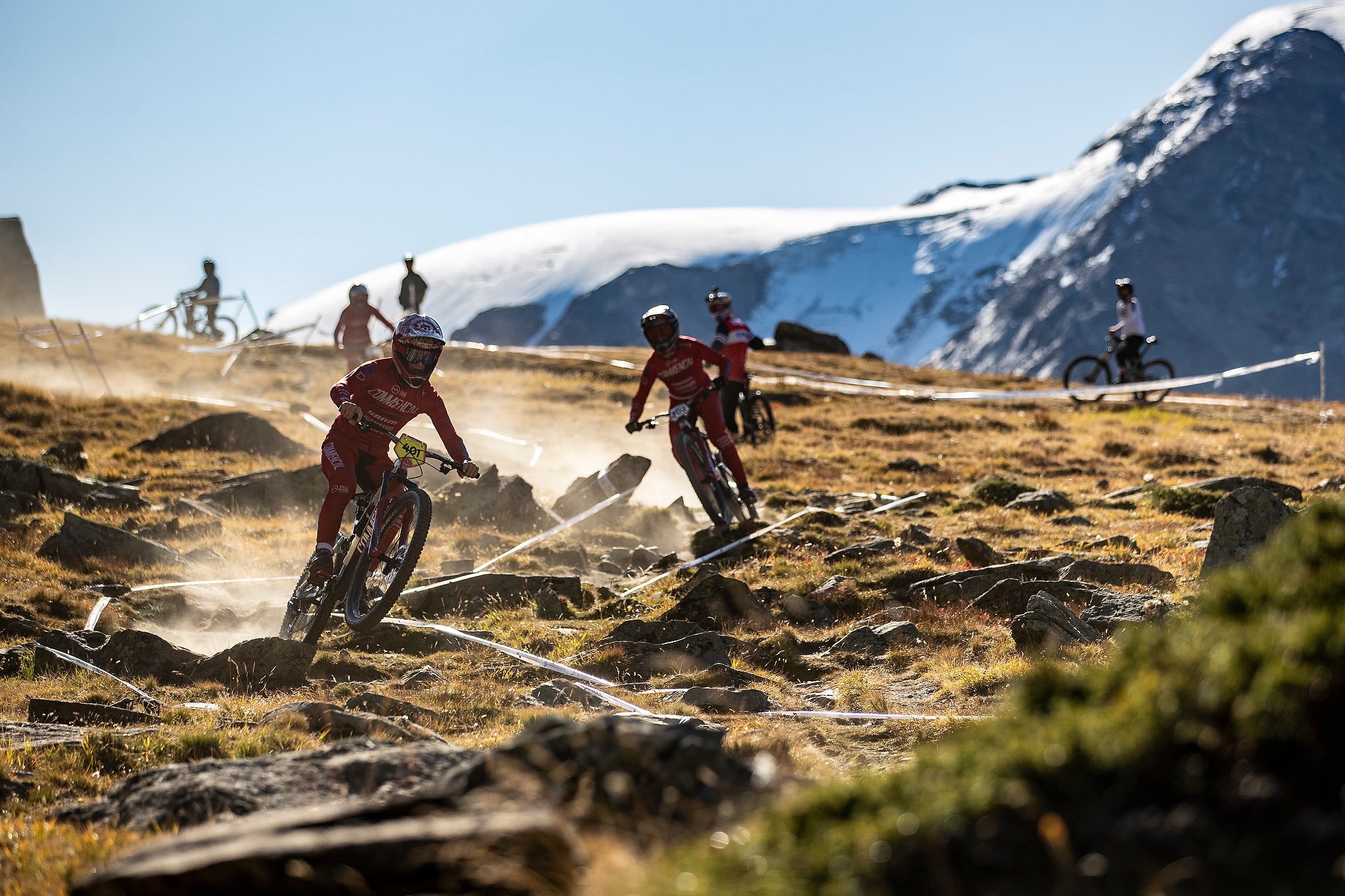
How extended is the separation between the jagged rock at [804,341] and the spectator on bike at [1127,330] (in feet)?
97.3

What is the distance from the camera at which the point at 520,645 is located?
10602 mm

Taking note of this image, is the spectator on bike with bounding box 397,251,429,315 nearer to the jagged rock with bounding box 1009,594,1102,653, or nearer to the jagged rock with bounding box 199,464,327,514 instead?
the jagged rock with bounding box 199,464,327,514

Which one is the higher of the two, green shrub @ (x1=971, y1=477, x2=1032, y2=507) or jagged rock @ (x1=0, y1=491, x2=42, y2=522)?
jagged rock @ (x1=0, y1=491, x2=42, y2=522)

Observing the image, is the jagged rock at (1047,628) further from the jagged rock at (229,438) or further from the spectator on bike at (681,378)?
the jagged rock at (229,438)

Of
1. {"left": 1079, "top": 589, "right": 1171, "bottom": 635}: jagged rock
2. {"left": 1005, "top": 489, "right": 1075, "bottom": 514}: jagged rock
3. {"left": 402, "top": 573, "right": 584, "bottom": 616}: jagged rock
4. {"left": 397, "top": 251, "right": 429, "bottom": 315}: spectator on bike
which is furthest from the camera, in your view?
{"left": 397, "top": 251, "right": 429, "bottom": 315}: spectator on bike

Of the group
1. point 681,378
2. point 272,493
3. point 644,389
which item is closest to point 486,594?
point 644,389

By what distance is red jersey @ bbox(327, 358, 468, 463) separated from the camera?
10.8 m

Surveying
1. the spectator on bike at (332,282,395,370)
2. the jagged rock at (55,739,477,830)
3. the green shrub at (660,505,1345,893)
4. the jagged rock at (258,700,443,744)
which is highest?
the spectator on bike at (332,282,395,370)

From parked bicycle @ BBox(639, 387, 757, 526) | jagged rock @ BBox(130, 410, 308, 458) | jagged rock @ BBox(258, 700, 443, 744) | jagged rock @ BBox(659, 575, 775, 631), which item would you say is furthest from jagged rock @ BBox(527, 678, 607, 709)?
jagged rock @ BBox(130, 410, 308, 458)

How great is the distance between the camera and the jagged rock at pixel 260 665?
9281mm

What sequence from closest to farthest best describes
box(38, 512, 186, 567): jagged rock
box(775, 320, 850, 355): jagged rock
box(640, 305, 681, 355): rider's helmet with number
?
box(38, 512, 186, 567): jagged rock < box(640, 305, 681, 355): rider's helmet with number < box(775, 320, 850, 355): jagged rock

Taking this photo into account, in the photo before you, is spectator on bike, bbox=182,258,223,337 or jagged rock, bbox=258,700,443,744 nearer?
jagged rock, bbox=258,700,443,744

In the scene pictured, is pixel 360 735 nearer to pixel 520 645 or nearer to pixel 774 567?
pixel 520 645

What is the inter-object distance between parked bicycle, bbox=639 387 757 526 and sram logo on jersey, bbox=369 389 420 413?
14.4 ft
